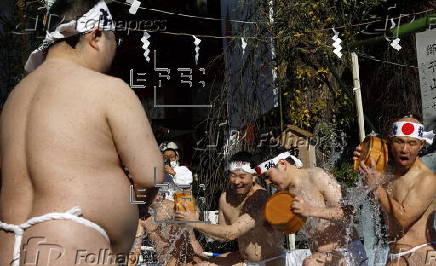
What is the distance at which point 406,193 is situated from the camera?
5379 millimetres

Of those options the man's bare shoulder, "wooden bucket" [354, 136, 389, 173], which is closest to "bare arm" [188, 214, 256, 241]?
the man's bare shoulder

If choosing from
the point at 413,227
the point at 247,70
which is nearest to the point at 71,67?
the point at 413,227

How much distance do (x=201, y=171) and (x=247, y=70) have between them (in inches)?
67.8

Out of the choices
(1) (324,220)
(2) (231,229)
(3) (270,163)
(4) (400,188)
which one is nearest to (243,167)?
(3) (270,163)

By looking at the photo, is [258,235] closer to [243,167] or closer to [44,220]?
[243,167]

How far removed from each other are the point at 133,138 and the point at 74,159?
0.24 m

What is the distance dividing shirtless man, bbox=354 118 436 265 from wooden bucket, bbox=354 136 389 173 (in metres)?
0.05

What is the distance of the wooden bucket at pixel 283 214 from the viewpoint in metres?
5.78

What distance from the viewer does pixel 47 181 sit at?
2525mm

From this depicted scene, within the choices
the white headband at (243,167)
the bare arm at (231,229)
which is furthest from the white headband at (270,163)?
the bare arm at (231,229)

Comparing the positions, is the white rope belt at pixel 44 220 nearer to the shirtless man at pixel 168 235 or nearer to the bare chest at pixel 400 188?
the bare chest at pixel 400 188

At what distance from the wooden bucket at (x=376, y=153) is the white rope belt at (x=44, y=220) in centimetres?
350

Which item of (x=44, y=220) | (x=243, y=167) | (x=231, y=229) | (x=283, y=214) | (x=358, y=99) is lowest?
(x=231, y=229)

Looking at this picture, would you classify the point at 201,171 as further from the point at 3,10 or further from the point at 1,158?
the point at 1,158
